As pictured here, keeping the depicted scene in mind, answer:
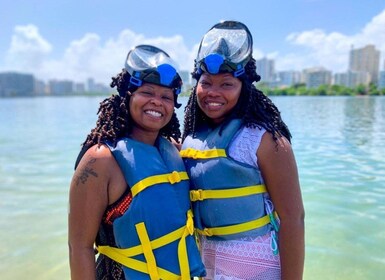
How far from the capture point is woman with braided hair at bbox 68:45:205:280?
2014 millimetres

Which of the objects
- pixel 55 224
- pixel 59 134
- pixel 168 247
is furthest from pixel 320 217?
pixel 59 134

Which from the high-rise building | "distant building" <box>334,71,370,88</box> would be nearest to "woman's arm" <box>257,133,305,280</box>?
"distant building" <box>334,71,370,88</box>

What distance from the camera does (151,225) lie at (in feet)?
6.75

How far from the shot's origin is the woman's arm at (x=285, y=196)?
2.06m

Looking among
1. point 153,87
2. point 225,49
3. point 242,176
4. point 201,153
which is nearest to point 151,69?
point 153,87

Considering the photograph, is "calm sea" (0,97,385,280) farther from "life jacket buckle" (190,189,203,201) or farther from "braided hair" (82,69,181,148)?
"braided hair" (82,69,181,148)

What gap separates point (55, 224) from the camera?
6824 mm

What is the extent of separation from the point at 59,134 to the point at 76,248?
1988 centimetres

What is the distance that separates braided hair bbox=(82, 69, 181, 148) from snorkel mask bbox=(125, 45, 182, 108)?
5cm

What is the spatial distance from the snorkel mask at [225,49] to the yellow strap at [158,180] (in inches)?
25.5

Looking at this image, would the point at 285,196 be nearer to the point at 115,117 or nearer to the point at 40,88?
the point at 115,117

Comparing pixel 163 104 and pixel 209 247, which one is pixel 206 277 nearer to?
pixel 209 247

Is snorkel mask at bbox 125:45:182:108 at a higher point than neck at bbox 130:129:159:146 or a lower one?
higher

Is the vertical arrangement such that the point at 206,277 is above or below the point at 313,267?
above
